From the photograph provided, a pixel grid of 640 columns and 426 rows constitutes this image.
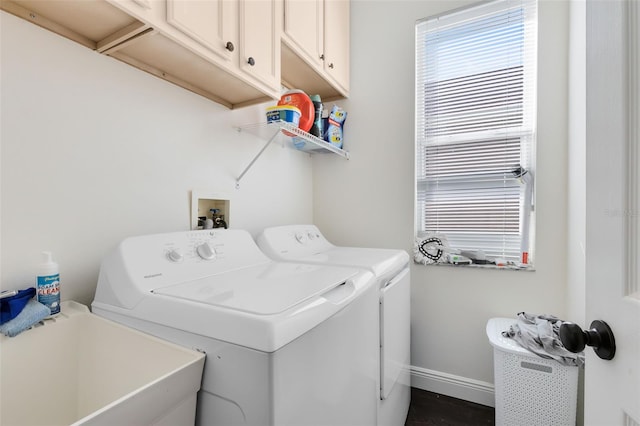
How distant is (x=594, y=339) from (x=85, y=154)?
148cm

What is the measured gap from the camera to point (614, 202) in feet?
1.71

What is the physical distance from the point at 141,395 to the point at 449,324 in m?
1.87

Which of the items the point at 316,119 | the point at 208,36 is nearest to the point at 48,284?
the point at 208,36

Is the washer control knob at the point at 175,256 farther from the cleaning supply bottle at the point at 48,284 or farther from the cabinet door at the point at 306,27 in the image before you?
the cabinet door at the point at 306,27

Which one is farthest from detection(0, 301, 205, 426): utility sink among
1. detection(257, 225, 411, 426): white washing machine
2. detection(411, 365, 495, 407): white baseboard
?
detection(411, 365, 495, 407): white baseboard

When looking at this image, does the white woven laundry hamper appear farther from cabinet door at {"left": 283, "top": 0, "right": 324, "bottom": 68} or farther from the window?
cabinet door at {"left": 283, "top": 0, "right": 324, "bottom": 68}

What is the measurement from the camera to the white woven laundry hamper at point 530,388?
137 cm

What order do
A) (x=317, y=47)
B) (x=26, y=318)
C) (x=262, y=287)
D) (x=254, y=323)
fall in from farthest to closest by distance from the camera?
(x=317, y=47) < (x=262, y=287) < (x=26, y=318) < (x=254, y=323)

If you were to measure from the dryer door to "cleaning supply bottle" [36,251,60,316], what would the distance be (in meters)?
1.08

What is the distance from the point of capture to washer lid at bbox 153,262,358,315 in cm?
73

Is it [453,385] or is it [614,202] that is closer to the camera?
[614,202]

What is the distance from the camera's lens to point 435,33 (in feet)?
6.56

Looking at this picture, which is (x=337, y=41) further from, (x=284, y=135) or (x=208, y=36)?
(x=208, y=36)

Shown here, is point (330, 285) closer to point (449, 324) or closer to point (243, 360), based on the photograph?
point (243, 360)
